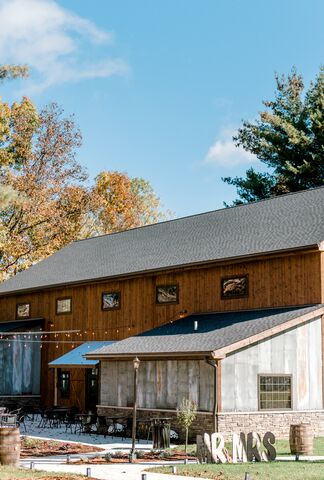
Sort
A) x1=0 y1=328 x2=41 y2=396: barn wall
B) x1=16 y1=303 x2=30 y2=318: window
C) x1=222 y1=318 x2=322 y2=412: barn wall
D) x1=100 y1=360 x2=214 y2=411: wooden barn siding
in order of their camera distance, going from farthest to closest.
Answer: x1=16 y1=303 x2=30 y2=318: window → x1=0 y1=328 x2=41 y2=396: barn wall → x1=100 y1=360 x2=214 y2=411: wooden barn siding → x1=222 y1=318 x2=322 y2=412: barn wall

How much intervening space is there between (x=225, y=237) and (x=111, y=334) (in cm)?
646

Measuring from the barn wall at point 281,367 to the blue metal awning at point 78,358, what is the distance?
7.69 meters

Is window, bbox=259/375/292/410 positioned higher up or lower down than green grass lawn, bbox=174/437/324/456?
higher up

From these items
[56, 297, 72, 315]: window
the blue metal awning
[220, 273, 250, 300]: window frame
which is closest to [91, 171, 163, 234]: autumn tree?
[56, 297, 72, 315]: window

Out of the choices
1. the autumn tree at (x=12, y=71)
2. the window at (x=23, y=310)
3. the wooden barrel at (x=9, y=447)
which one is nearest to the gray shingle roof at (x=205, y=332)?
the wooden barrel at (x=9, y=447)

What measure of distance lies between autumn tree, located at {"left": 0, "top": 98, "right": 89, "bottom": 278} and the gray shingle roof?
25469 millimetres

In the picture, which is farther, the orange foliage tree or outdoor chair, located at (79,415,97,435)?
the orange foliage tree

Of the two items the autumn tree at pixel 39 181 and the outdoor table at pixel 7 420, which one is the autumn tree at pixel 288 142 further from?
the outdoor table at pixel 7 420

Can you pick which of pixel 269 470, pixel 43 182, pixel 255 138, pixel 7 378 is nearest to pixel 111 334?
pixel 7 378

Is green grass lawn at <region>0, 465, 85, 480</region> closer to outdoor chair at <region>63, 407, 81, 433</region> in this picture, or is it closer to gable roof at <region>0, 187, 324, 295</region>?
outdoor chair at <region>63, 407, 81, 433</region>

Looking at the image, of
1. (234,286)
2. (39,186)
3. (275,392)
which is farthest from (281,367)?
(39,186)

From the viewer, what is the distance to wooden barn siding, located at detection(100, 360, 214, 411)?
77.5ft

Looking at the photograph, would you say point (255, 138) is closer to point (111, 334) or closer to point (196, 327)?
point (111, 334)

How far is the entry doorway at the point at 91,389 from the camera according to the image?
32312mm
